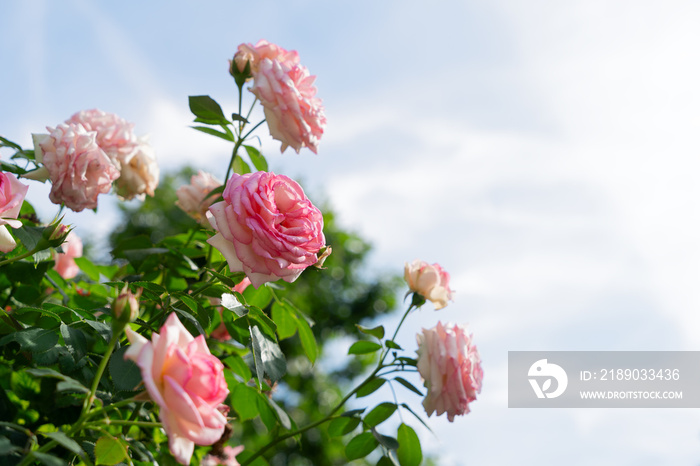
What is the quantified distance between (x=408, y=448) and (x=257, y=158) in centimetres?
50

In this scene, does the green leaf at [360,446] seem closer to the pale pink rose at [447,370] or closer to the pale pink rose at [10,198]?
the pale pink rose at [447,370]

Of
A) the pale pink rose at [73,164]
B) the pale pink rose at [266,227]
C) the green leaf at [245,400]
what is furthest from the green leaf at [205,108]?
the green leaf at [245,400]

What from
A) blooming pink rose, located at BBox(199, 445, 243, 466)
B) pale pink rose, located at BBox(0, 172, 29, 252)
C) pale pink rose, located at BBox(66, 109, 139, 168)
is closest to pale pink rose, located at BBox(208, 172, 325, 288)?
pale pink rose, located at BBox(0, 172, 29, 252)

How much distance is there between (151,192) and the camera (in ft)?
3.84

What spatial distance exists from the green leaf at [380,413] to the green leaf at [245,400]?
0.55 feet

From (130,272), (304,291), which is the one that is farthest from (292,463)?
(130,272)

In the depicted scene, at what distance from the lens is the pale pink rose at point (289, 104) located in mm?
921

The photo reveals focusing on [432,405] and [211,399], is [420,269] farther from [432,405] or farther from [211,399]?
[211,399]

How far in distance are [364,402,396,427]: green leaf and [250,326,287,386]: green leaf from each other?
23 cm

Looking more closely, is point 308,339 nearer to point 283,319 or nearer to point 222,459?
point 283,319

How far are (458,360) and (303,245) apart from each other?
0.40 m

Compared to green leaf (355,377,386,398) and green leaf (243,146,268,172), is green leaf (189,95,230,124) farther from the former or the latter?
green leaf (355,377,386,398)

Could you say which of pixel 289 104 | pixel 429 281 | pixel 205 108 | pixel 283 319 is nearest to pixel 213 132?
pixel 205 108

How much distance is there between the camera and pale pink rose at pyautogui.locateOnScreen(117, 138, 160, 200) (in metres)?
1.15
